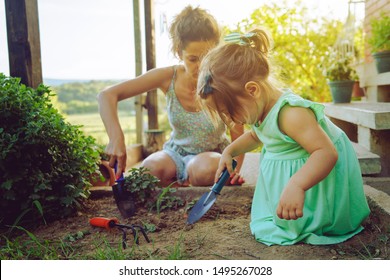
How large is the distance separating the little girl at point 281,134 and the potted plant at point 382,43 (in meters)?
2.30

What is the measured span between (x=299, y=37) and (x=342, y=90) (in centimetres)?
192

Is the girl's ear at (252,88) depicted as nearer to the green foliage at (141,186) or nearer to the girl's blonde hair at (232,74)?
the girl's blonde hair at (232,74)

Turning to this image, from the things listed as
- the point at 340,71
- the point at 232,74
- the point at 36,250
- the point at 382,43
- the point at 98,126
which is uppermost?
the point at 382,43

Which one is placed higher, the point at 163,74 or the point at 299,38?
the point at 299,38

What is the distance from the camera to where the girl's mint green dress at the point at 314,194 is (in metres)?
1.48

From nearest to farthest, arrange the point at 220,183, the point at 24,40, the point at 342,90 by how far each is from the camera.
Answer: the point at 220,183 → the point at 24,40 → the point at 342,90

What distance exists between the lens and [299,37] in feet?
18.2

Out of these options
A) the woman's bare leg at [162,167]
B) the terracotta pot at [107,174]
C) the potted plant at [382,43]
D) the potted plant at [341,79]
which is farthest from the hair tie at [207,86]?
the potted plant at [341,79]

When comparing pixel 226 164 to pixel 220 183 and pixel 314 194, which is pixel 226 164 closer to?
pixel 220 183

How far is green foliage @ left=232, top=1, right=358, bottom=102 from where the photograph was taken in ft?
17.8


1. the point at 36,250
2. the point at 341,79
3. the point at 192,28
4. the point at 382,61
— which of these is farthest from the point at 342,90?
the point at 36,250
